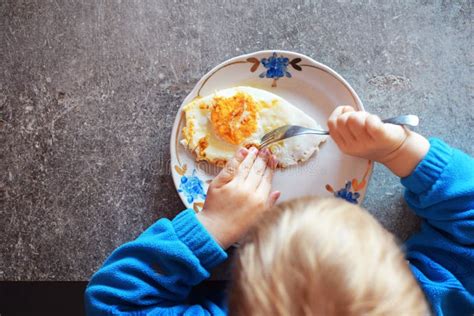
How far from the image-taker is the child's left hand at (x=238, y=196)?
2.43ft

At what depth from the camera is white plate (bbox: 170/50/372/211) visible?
77 centimetres

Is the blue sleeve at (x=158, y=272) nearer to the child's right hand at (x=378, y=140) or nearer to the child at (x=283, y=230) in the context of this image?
the child at (x=283, y=230)

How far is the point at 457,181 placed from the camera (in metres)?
0.69

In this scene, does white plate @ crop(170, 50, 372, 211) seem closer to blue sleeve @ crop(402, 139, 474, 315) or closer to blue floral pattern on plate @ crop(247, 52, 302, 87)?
blue floral pattern on plate @ crop(247, 52, 302, 87)

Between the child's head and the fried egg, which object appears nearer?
the child's head

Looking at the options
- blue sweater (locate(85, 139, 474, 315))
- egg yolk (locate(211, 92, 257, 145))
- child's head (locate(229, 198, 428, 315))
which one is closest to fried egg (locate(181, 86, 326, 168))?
egg yolk (locate(211, 92, 257, 145))

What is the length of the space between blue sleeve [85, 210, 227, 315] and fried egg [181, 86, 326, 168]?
0.44 feet

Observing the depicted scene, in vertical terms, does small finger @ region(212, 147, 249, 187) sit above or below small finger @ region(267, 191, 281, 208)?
above

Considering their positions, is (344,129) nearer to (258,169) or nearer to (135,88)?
(258,169)

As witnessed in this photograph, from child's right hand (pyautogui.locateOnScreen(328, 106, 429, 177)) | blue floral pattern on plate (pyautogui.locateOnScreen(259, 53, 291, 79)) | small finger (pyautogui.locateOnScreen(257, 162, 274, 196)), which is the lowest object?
small finger (pyautogui.locateOnScreen(257, 162, 274, 196))

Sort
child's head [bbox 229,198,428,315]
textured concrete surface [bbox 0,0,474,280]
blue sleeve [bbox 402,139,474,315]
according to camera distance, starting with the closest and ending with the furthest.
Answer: child's head [bbox 229,198,428,315]
blue sleeve [bbox 402,139,474,315]
textured concrete surface [bbox 0,0,474,280]

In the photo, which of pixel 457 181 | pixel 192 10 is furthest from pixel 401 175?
pixel 192 10

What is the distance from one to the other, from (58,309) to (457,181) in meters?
0.74

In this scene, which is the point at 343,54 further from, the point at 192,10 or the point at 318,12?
the point at 192,10
